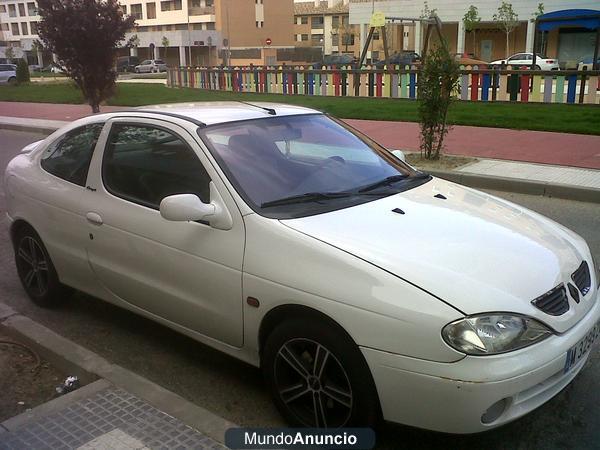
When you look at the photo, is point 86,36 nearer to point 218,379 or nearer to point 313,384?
point 218,379

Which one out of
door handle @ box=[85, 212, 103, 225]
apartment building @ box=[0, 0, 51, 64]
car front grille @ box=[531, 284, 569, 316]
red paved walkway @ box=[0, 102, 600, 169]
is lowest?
red paved walkway @ box=[0, 102, 600, 169]

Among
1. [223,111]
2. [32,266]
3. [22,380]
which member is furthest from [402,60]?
[22,380]

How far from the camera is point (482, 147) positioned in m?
11.5

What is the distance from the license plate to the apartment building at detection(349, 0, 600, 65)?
2231 inches

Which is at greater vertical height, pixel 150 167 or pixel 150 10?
pixel 150 10

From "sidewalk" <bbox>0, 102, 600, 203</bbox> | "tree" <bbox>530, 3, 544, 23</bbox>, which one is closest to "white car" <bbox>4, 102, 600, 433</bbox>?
"sidewalk" <bbox>0, 102, 600, 203</bbox>

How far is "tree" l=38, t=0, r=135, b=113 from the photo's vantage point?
546 inches

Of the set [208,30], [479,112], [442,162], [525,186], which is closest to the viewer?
[525,186]

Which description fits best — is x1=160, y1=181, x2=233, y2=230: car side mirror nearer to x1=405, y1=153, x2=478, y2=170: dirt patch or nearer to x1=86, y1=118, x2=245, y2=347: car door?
x1=86, y1=118, x2=245, y2=347: car door

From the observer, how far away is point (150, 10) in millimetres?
90688

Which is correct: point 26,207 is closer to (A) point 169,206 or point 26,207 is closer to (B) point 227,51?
(A) point 169,206

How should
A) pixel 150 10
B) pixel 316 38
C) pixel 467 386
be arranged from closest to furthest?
1. pixel 467 386
2. pixel 150 10
3. pixel 316 38

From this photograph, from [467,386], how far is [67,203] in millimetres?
Answer: 3045

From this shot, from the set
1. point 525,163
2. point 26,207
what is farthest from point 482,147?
point 26,207
